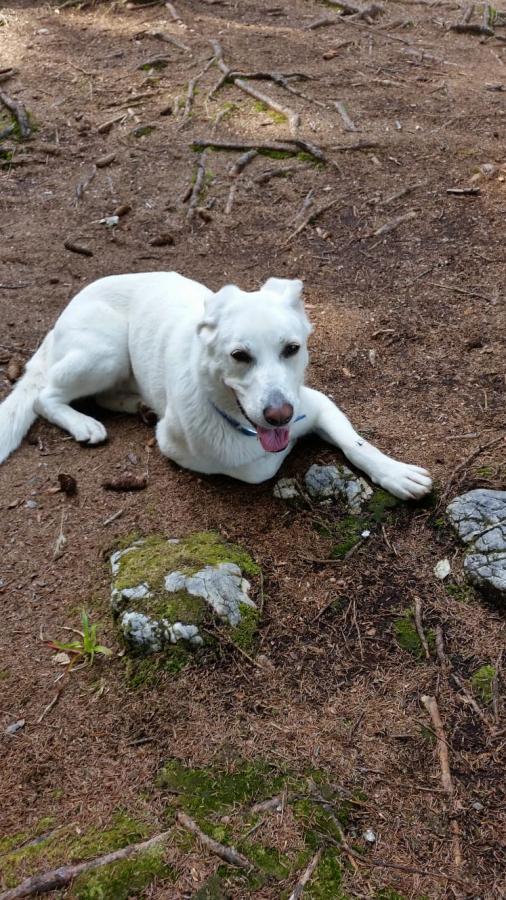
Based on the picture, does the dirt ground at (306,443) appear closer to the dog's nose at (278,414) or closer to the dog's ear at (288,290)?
the dog's nose at (278,414)

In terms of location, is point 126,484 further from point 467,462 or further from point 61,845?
point 61,845

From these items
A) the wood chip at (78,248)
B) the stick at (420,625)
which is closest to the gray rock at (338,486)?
the stick at (420,625)

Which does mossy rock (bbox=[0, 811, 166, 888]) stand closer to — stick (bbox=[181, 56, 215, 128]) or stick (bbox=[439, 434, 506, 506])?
stick (bbox=[439, 434, 506, 506])

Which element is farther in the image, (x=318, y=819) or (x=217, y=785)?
(x=217, y=785)

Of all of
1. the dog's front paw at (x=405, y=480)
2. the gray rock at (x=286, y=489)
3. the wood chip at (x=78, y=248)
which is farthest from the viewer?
the wood chip at (x=78, y=248)

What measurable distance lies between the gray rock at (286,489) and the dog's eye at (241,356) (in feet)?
2.73

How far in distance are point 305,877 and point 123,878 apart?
1.92 feet

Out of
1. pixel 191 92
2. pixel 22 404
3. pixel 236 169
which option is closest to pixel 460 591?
pixel 22 404

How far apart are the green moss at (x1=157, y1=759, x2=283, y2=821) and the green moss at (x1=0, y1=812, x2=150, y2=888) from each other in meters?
0.17

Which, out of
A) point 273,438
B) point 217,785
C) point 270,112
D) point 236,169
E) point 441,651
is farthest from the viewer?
point 270,112

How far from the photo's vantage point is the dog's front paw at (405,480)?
11.8 feet

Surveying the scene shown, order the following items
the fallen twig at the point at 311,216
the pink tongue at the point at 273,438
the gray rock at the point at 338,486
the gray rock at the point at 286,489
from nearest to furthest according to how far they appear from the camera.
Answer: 1. the pink tongue at the point at 273,438
2. the gray rock at the point at 338,486
3. the gray rock at the point at 286,489
4. the fallen twig at the point at 311,216

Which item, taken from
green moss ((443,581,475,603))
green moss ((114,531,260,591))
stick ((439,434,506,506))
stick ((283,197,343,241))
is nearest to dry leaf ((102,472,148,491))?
green moss ((114,531,260,591))

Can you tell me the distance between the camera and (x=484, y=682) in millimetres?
2840
